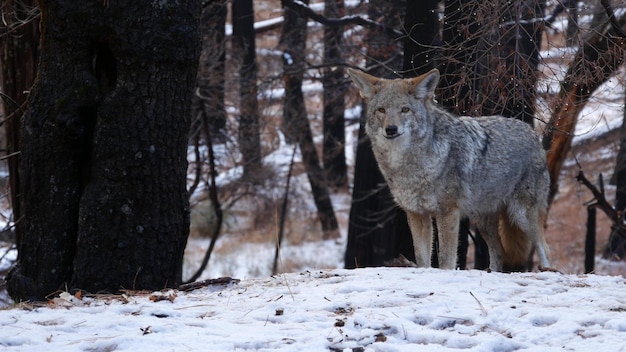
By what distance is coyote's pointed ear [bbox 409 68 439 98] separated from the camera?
787cm

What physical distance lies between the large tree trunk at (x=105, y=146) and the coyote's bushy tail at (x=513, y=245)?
12.8ft

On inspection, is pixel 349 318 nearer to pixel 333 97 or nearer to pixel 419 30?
pixel 419 30

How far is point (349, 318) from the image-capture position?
17.3ft

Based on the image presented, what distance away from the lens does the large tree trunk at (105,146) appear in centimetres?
688

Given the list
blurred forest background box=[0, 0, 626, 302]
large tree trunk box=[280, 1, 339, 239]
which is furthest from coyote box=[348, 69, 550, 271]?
large tree trunk box=[280, 1, 339, 239]

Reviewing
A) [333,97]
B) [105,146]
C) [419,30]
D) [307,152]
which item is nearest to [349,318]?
[105,146]

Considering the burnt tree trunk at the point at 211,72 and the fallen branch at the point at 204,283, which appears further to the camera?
the burnt tree trunk at the point at 211,72

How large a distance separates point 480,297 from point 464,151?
262cm

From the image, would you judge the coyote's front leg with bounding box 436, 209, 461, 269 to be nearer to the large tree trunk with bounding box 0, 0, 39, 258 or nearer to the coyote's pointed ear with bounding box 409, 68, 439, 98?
the coyote's pointed ear with bounding box 409, 68, 439, 98

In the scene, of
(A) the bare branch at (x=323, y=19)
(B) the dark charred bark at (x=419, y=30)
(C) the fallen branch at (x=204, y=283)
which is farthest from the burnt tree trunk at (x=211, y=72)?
(C) the fallen branch at (x=204, y=283)

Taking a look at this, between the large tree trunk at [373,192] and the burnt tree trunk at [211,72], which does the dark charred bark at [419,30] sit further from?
the burnt tree trunk at [211,72]

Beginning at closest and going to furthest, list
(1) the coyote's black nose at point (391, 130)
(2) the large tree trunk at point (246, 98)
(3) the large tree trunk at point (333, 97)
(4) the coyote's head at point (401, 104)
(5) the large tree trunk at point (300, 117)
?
(1) the coyote's black nose at point (391, 130) < (4) the coyote's head at point (401, 104) < (3) the large tree trunk at point (333, 97) < (2) the large tree trunk at point (246, 98) < (5) the large tree trunk at point (300, 117)

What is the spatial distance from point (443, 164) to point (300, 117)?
1385 centimetres

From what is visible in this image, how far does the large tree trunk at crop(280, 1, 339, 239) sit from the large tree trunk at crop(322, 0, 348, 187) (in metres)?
0.62
